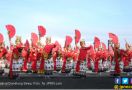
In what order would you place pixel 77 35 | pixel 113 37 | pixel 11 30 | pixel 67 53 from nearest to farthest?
pixel 11 30 → pixel 113 37 → pixel 77 35 → pixel 67 53

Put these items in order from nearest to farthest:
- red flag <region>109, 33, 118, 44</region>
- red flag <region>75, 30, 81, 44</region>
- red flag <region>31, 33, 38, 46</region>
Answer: red flag <region>109, 33, 118, 44</region>, red flag <region>75, 30, 81, 44</region>, red flag <region>31, 33, 38, 46</region>

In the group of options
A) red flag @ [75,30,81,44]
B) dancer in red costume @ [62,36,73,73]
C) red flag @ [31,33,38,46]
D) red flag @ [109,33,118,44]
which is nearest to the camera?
red flag @ [109,33,118,44]

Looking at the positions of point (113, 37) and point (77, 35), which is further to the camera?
point (77, 35)

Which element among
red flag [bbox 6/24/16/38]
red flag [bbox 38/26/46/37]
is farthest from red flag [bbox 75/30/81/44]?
red flag [bbox 6/24/16/38]

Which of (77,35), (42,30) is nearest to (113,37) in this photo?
(77,35)

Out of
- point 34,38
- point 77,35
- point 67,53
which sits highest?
point 34,38

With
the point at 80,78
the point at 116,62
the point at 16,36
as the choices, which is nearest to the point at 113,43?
the point at 116,62

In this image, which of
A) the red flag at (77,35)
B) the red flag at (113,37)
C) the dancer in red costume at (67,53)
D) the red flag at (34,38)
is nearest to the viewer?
the red flag at (113,37)

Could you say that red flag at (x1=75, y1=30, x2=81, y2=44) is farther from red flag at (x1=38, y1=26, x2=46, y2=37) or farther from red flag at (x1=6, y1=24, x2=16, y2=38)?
red flag at (x1=6, y1=24, x2=16, y2=38)

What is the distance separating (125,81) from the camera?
22266mm

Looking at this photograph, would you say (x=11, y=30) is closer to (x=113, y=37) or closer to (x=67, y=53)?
(x=113, y=37)

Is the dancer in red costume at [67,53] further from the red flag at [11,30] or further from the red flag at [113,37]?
the red flag at [11,30]

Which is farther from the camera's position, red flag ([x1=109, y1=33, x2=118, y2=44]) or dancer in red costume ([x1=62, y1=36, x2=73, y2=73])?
dancer in red costume ([x1=62, y1=36, x2=73, y2=73])

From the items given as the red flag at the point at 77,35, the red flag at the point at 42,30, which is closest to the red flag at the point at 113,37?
the red flag at the point at 77,35
